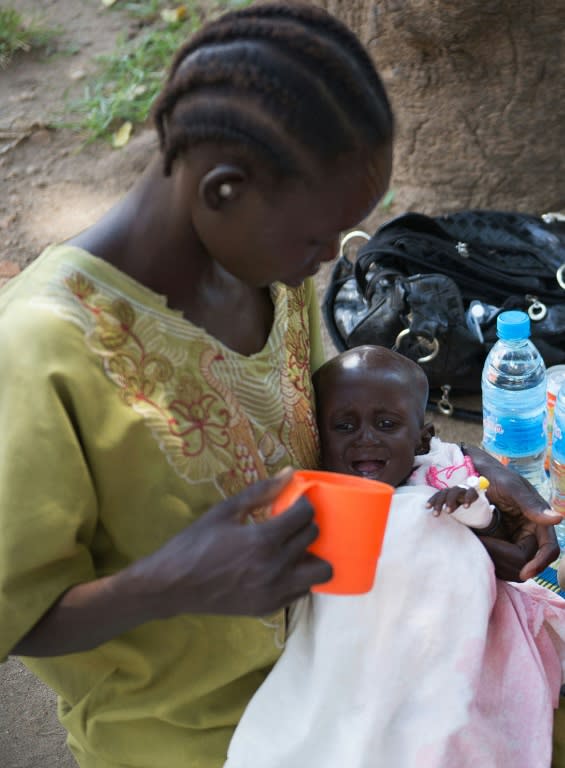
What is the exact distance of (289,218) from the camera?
4.23ft

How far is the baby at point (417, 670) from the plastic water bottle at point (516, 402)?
3.75 ft

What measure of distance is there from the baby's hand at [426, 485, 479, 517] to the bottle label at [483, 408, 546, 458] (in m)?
1.25

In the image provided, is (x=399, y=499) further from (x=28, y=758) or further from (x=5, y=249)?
(x=5, y=249)

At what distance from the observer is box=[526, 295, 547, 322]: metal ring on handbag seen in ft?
10.8

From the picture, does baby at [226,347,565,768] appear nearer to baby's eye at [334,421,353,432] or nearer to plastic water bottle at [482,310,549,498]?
baby's eye at [334,421,353,432]

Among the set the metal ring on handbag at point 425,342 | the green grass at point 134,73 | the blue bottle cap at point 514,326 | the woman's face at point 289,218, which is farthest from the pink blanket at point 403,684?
the green grass at point 134,73

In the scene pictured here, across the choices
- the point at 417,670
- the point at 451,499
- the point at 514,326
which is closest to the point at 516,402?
the point at 514,326

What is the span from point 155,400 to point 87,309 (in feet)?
0.51

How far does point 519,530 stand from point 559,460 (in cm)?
83

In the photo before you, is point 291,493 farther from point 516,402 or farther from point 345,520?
point 516,402

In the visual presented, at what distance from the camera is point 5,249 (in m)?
4.28

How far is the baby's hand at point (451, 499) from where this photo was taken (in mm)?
1633

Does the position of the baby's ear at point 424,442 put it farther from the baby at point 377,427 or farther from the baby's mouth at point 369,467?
the baby's mouth at point 369,467

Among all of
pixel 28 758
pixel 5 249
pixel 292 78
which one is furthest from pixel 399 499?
pixel 5 249
